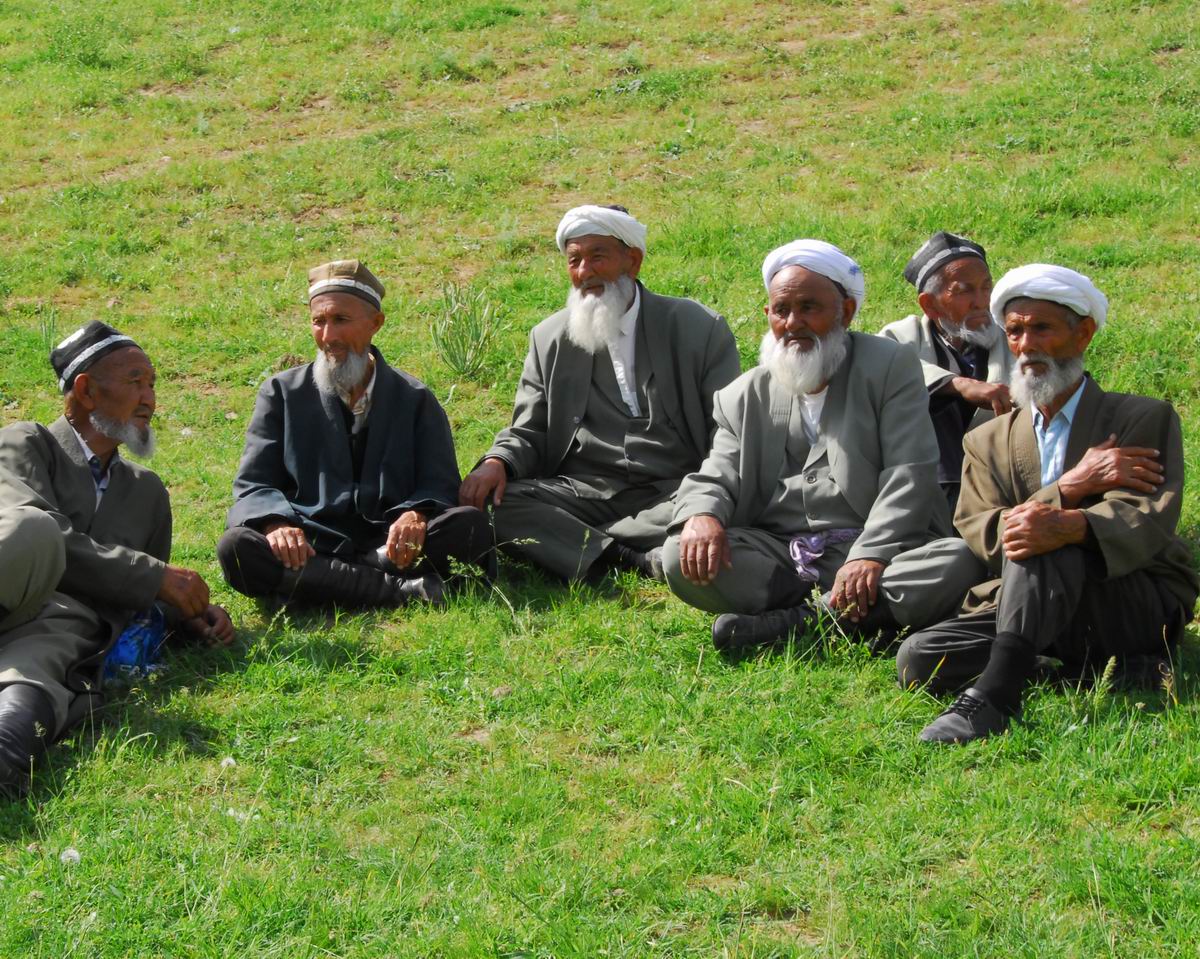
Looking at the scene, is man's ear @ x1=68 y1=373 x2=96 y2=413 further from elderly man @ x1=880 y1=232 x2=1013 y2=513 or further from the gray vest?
elderly man @ x1=880 y1=232 x2=1013 y2=513

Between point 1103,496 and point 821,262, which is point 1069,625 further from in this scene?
point 821,262

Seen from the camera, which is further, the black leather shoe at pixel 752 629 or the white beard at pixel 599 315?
the white beard at pixel 599 315

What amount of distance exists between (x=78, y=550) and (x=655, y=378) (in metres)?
2.87

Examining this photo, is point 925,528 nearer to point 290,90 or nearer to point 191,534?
point 191,534

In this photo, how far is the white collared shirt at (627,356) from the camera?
286 inches

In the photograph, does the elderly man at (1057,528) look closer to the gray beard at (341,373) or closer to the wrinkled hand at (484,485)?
the wrinkled hand at (484,485)

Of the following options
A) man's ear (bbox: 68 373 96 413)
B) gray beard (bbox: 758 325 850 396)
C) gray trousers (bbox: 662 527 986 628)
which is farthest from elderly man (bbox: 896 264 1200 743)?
man's ear (bbox: 68 373 96 413)

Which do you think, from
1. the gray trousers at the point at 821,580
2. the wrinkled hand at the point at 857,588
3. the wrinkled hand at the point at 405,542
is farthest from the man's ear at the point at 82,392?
the wrinkled hand at the point at 857,588

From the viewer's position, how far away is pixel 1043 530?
16.4ft

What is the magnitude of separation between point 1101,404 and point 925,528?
861 mm

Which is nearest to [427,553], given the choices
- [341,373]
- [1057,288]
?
[341,373]

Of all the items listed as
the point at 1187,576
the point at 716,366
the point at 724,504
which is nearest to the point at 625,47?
the point at 716,366

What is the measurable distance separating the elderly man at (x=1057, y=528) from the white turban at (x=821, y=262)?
739 mm

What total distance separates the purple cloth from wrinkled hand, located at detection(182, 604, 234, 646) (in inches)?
93.5
